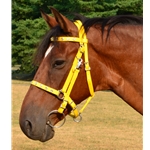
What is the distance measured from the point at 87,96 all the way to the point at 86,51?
41 centimetres

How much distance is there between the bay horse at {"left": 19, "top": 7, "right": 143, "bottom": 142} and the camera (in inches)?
116

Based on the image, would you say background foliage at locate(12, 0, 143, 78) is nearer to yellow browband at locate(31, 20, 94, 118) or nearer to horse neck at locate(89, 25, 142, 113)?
horse neck at locate(89, 25, 142, 113)

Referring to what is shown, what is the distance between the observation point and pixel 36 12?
1121 inches

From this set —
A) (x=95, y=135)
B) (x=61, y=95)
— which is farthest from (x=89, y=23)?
(x=95, y=135)

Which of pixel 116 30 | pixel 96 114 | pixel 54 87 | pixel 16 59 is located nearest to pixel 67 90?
pixel 54 87

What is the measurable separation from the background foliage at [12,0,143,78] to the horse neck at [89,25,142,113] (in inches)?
825

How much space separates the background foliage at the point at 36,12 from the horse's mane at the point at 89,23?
2081 cm

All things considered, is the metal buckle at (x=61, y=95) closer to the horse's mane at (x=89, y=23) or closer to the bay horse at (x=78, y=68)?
the bay horse at (x=78, y=68)

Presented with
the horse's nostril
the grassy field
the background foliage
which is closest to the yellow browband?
the horse's nostril

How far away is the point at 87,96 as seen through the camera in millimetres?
3080

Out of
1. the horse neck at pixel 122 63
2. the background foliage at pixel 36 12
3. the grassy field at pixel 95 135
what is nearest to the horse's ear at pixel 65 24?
the horse neck at pixel 122 63

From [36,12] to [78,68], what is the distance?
26249mm

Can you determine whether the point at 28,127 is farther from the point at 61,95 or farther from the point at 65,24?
the point at 65,24

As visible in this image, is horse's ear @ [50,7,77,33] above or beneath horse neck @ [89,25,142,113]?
above
